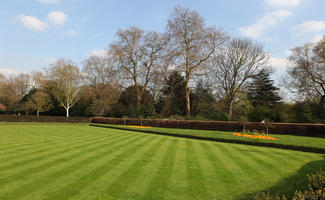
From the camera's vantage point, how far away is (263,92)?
33.8 meters

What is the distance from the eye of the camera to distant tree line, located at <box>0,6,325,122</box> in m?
26.2

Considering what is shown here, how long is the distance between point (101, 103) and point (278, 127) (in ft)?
99.2

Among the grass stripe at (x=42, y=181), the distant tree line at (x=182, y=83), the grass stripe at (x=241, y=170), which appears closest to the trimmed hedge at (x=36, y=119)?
the distant tree line at (x=182, y=83)

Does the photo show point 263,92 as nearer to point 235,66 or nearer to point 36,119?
point 235,66

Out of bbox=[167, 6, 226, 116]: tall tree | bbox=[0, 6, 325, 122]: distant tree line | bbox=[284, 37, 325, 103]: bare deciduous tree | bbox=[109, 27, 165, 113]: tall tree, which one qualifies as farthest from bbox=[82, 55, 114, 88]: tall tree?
bbox=[284, 37, 325, 103]: bare deciduous tree

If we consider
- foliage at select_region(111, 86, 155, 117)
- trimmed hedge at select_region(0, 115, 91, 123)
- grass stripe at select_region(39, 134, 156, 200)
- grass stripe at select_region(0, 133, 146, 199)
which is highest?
foliage at select_region(111, 86, 155, 117)

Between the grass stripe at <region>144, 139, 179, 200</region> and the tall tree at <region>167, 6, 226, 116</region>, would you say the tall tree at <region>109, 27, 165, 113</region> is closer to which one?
the tall tree at <region>167, 6, 226, 116</region>

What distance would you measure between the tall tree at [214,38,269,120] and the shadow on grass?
23165 mm

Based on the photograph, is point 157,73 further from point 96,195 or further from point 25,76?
point 25,76

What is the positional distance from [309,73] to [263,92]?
331 inches

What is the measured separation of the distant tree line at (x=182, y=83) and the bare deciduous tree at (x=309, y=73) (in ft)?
0.36

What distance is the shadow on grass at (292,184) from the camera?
157 inches

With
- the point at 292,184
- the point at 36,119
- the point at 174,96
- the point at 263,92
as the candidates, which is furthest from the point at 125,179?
the point at 263,92

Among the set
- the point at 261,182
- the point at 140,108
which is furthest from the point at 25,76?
the point at 261,182
